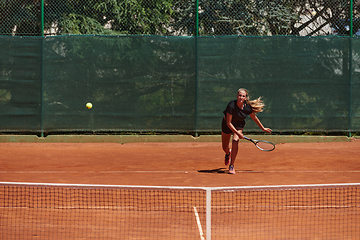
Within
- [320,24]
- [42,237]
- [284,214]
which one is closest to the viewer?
[42,237]

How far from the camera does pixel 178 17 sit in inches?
418

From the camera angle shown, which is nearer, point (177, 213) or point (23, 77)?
point (177, 213)

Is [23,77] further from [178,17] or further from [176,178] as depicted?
[176,178]

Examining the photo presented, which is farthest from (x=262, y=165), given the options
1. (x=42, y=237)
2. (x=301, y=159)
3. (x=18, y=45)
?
(x=18, y=45)

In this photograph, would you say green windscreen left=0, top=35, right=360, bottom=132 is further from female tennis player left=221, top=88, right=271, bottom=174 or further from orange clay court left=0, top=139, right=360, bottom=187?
female tennis player left=221, top=88, right=271, bottom=174

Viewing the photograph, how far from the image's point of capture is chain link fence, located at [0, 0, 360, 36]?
1038cm

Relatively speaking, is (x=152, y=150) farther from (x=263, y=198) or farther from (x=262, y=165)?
(x=263, y=198)

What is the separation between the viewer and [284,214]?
4691mm

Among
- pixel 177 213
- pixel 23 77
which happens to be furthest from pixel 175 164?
pixel 23 77

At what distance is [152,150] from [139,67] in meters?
2.03

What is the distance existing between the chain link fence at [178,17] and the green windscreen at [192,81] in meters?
0.51

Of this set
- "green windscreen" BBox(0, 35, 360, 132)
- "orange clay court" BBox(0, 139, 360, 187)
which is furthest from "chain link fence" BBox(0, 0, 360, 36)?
"orange clay court" BBox(0, 139, 360, 187)

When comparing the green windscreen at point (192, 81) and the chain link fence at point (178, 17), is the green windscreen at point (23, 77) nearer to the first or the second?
the green windscreen at point (192, 81)

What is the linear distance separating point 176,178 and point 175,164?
3.90ft
